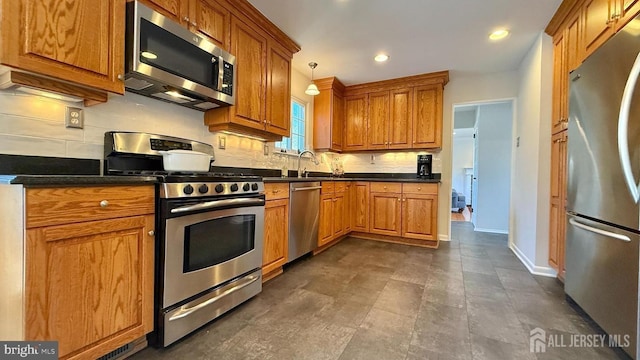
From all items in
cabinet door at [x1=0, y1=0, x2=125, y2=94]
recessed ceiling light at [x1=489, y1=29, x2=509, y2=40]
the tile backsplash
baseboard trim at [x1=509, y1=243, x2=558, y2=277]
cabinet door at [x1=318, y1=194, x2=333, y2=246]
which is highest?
recessed ceiling light at [x1=489, y1=29, x2=509, y2=40]

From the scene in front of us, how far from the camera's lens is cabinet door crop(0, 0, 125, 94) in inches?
44.2

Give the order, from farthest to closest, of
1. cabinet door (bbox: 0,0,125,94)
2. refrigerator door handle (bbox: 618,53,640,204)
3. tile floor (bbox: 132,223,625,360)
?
tile floor (bbox: 132,223,625,360)
refrigerator door handle (bbox: 618,53,640,204)
cabinet door (bbox: 0,0,125,94)

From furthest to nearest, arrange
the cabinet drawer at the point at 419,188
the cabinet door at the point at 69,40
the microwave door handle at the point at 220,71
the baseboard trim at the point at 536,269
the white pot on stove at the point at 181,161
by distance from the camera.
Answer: the cabinet drawer at the point at 419,188
the baseboard trim at the point at 536,269
the microwave door handle at the point at 220,71
the white pot on stove at the point at 181,161
the cabinet door at the point at 69,40

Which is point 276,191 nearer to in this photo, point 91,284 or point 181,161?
point 181,161

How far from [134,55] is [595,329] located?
3.22m

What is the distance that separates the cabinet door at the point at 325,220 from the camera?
3.19 metres

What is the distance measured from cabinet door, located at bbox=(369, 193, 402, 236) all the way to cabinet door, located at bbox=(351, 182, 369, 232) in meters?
0.08

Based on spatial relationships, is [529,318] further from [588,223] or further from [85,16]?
[85,16]

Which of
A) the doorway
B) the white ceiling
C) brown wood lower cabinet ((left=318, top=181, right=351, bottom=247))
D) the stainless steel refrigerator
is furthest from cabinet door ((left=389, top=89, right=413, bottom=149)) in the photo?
the stainless steel refrigerator

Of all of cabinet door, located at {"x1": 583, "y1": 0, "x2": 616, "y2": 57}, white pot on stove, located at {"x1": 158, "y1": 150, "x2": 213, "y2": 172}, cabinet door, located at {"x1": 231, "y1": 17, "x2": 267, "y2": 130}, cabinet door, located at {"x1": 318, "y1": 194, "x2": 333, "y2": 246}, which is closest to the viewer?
white pot on stove, located at {"x1": 158, "y1": 150, "x2": 213, "y2": 172}

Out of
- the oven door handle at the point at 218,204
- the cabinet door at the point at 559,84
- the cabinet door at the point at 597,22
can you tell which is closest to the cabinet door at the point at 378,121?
the cabinet door at the point at 559,84

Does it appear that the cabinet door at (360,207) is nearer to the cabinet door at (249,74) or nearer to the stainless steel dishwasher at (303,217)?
the stainless steel dishwasher at (303,217)

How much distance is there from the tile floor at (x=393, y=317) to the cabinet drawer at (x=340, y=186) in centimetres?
106

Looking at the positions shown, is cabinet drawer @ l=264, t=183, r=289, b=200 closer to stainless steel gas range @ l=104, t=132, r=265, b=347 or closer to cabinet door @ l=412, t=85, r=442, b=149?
stainless steel gas range @ l=104, t=132, r=265, b=347
